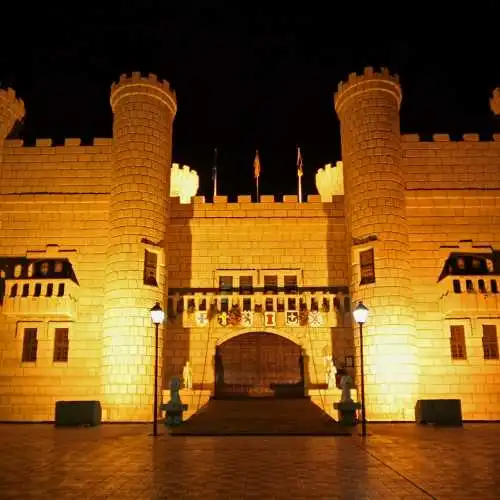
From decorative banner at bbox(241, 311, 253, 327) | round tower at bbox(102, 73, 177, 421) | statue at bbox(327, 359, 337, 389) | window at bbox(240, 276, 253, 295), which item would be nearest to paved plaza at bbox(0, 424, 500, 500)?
round tower at bbox(102, 73, 177, 421)

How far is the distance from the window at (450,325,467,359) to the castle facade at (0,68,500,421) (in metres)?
0.04

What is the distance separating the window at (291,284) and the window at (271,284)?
0.50 meters

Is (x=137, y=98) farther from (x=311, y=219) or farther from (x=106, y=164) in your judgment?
(x=311, y=219)

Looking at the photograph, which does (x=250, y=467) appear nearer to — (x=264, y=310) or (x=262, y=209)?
(x=264, y=310)

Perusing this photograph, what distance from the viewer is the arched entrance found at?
79.2ft

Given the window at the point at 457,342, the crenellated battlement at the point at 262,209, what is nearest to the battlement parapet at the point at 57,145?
the crenellated battlement at the point at 262,209

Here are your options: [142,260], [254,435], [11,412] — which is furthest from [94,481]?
[11,412]

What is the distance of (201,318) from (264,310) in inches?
109

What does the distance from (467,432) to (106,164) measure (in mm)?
18161

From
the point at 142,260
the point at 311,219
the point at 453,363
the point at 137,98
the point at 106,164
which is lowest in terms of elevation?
the point at 453,363

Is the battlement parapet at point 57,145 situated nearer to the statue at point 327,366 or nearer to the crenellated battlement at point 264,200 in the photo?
the crenellated battlement at point 264,200

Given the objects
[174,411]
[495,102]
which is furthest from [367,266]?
[495,102]

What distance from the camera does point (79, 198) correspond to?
81.3 ft

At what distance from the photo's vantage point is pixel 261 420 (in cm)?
1839
